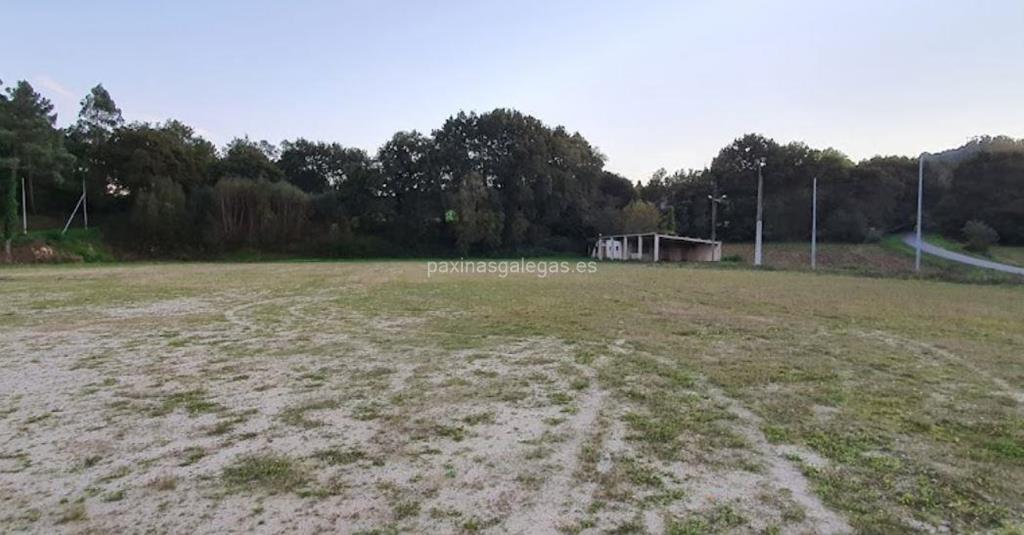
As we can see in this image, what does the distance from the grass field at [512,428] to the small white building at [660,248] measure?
115ft

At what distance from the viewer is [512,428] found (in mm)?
3727

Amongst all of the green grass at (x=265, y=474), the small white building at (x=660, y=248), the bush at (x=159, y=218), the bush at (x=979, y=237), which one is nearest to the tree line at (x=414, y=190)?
the bush at (x=159, y=218)

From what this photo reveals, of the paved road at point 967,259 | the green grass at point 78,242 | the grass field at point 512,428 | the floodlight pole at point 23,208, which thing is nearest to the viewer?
the grass field at point 512,428

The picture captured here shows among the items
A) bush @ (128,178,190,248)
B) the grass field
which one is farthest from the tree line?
the grass field

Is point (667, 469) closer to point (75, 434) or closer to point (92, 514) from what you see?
point (92, 514)

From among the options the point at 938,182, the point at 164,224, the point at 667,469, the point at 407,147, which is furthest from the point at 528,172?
the point at 667,469

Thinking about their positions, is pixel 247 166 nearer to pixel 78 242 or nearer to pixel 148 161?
pixel 148 161

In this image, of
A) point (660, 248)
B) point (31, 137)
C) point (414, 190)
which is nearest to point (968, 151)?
point (660, 248)

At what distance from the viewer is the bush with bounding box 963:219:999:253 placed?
36.3m

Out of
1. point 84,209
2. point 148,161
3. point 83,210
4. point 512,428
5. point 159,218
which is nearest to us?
point 512,428

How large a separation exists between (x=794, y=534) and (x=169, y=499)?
294 cm

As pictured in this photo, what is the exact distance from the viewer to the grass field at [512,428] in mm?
2539

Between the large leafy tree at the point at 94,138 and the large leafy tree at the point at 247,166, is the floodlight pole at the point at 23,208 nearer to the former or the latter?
the large leafy tree at the point at 94,138

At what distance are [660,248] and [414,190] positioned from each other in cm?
2115
